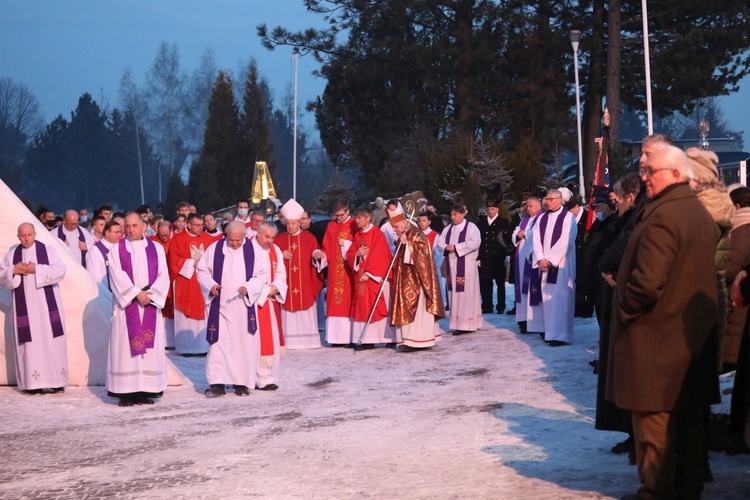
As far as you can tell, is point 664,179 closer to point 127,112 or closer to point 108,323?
point 108,323

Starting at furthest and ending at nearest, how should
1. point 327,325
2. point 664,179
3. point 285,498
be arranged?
point 327,325 < point 285,498 < point 664,179

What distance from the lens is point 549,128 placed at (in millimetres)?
34469

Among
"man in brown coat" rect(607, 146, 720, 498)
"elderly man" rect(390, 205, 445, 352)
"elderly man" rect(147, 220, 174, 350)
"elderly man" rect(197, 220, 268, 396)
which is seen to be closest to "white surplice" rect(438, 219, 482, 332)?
"elderly man" rect(390, 205, 445, 352)

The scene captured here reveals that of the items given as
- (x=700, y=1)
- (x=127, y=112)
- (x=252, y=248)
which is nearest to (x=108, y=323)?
(x=252, y=248)

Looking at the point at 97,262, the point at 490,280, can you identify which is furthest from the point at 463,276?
the point at 97,262

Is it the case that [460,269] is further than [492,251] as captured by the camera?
No

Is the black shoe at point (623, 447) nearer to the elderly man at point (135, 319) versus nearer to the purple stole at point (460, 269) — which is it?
the elderly man at point (135, 319)

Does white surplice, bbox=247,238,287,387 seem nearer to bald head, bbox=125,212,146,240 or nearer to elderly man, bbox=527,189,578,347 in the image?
bald head, bbox=125,212,146,240

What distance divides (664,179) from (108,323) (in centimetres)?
749

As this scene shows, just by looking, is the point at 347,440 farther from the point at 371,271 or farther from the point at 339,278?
the point at 339,278

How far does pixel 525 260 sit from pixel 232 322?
579cm

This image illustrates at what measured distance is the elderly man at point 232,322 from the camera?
1080 centimetres

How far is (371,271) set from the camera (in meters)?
14.5

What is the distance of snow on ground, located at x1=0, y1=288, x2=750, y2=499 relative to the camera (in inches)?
263
